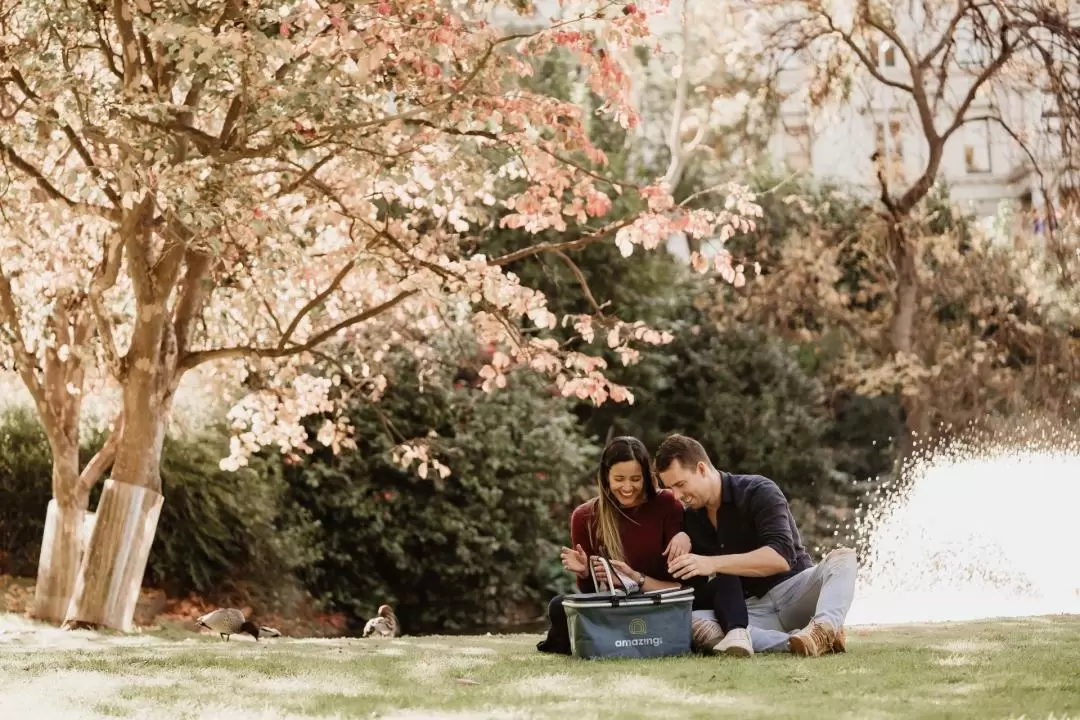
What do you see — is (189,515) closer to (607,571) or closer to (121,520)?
(121,520)

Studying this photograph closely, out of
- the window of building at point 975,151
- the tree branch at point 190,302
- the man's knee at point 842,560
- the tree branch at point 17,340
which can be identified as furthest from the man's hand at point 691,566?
the window of building at point 975,151

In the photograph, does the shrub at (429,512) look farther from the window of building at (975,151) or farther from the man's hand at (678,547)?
the window of building at (975,151)

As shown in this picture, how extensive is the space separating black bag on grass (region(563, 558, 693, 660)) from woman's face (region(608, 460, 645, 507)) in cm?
43

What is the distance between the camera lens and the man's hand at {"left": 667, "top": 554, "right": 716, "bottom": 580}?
6391 millimetres

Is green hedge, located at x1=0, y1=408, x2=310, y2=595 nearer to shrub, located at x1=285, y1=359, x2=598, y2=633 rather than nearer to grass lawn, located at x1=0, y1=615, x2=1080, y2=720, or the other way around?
shrub, located at x1=285, y1=359, x2=598, y2=633

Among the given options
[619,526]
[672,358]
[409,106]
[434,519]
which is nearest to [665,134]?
[672,358]

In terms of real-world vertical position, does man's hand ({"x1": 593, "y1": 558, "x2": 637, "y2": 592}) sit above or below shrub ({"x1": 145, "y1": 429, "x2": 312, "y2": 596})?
below

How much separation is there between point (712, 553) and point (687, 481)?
52cm

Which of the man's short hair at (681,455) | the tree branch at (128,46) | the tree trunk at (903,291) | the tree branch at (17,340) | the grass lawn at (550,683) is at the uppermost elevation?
the tree trunk at (903,291)

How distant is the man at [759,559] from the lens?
651 centimetres

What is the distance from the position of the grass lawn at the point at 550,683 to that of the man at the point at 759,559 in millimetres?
240

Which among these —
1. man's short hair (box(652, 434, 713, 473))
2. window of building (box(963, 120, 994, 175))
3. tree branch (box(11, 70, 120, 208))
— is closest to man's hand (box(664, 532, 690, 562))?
man's short hair (box(652, 434, 713, 473))

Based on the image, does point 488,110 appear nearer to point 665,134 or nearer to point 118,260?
point 118,260

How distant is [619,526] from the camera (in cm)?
686
